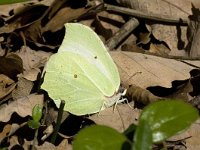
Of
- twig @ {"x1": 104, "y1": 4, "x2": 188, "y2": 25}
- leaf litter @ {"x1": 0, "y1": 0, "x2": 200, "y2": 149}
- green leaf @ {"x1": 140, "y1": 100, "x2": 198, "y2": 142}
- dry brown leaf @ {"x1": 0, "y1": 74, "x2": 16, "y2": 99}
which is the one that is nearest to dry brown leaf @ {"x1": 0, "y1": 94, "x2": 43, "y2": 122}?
leaf litter @ {"x1": 0, "y1": 0, "x2": 200, "y2": 149}

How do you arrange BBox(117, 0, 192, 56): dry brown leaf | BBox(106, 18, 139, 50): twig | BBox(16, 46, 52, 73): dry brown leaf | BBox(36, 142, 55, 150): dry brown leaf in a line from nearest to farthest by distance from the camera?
BBox(36, 142, 55, 150): dry brown leaf
BBox(16, 46, 52, 73): dry brown leaf
BBox(106, 18, 139, 50): twig
BBox(117, 0, 192, 56): dry brown leaf

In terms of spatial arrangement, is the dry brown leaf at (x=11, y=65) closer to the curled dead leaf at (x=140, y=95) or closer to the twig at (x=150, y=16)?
the curled dead leaf at (x=140, y=95)

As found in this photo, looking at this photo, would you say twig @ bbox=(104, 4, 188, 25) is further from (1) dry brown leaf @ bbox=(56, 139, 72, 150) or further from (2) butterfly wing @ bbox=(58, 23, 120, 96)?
(1) dry brown leaf @ bbox=(56, 139, 72, 150)

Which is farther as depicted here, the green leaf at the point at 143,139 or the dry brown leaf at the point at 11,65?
the dry brown leaf at the point at 11,65

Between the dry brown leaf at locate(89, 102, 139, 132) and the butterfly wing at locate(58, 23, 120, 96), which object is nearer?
the dry brown leaf at locate(89, 102, 139, 132)

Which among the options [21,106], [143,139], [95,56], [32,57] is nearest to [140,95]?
[95,56]

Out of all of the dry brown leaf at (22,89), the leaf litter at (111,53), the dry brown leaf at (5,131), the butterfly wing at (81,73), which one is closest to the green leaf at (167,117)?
the leaf litter at (111,53)

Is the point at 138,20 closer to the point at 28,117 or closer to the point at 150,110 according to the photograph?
the point at 28,117
